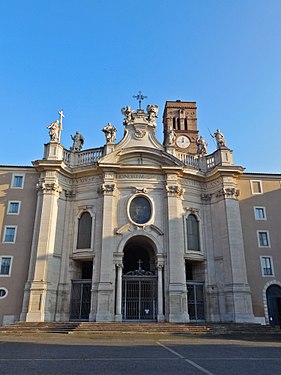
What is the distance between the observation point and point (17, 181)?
27984mm

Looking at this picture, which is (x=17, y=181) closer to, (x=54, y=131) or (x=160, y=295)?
(x=54, y=131)

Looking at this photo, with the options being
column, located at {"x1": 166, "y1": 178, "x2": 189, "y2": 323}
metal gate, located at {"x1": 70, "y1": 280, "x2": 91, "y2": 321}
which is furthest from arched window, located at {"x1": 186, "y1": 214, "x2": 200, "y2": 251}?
metal gate, located at {"x1": 70, "y1": 280, "x2": 91, "y2": 321}

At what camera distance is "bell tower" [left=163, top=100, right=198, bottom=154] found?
50.4 metres

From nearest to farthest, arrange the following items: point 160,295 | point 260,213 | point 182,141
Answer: point 160,295
point 260,213
point 182,141

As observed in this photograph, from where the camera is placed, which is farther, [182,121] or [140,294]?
[182,121]

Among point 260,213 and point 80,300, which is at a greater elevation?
point 260,213

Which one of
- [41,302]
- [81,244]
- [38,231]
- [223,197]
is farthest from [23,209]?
[223,197]

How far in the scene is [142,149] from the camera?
2798 cm

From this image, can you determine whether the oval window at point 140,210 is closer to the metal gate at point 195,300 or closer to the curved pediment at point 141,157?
the curved pediment at point 141,157

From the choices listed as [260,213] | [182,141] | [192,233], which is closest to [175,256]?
[192,233]

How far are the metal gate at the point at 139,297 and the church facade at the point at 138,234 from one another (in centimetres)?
8

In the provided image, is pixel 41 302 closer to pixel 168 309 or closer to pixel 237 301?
pixel 168 309

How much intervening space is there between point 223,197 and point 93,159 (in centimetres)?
1220

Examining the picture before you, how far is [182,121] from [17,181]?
1284 inches
